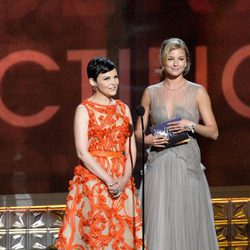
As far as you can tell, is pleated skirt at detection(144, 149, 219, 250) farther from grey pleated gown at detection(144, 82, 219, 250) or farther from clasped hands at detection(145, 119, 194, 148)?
clasped hands at detection(145, 119, 194, 148)

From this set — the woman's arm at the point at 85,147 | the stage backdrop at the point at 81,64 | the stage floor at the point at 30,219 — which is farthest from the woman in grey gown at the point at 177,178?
the stage floor at the point at 30,219

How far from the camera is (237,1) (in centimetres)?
657

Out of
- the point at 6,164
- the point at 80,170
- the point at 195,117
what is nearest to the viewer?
the point at 80,170

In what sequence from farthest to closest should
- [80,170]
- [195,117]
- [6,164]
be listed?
1. [6,164]
2. [195,117]
3. [80,170]

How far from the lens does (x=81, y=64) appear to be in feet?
20.8

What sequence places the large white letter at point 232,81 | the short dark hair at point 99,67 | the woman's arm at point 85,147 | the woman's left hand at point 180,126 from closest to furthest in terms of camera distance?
the woman's arm at point 85,147 → the short dark hair at point 99,67 → the woman's left hand at point 180,126 → the large white letter at point 232,81

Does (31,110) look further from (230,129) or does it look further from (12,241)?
(230,129)

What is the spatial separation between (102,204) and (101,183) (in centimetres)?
12

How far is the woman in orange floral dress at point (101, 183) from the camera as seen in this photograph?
182 inches

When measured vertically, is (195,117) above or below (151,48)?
below

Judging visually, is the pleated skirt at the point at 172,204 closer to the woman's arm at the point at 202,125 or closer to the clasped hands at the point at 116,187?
the woman's arm at the point at 202,125

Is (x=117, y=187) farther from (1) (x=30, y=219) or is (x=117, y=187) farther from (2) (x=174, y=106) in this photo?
(1) (x=30, y=219)

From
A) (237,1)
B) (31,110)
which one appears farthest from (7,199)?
(237,1)

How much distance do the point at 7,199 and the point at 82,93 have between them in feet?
3.40
